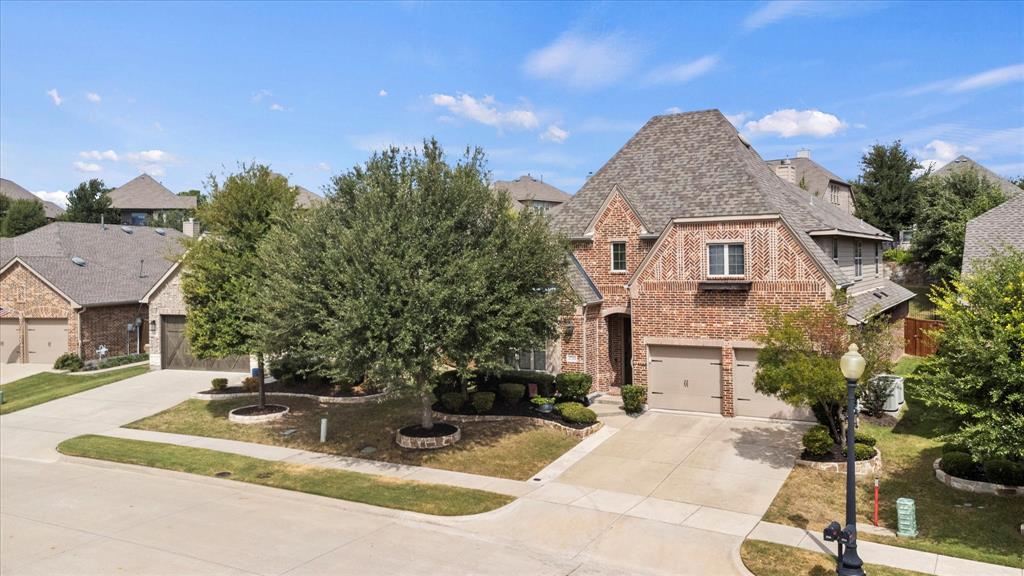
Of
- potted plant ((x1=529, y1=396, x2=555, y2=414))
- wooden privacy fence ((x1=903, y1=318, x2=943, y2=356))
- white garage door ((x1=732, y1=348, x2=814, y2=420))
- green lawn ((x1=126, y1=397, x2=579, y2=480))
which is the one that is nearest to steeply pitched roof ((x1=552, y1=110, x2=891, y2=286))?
white garage door ((x1=732, y1=348, x2=814, y2=420))

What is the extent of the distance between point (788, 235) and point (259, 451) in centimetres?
1827

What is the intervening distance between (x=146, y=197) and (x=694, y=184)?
83388 mm

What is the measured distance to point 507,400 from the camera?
2308 cm

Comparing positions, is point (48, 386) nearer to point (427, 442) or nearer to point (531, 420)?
point (427, 442)

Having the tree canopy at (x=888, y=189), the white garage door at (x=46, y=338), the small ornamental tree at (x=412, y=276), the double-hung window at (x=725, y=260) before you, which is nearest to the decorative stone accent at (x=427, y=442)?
the small ornamental tree at (x=412, y=276)

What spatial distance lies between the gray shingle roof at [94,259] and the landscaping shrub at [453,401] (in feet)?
65.9

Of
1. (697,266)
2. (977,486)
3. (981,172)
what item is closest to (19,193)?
(697,266)

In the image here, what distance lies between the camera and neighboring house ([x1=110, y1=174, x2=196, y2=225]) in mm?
83062

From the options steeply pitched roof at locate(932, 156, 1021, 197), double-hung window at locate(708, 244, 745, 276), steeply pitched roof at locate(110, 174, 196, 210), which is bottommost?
double-hung window at locate(708, 244, 745, 276)

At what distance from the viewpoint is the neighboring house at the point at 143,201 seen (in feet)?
273

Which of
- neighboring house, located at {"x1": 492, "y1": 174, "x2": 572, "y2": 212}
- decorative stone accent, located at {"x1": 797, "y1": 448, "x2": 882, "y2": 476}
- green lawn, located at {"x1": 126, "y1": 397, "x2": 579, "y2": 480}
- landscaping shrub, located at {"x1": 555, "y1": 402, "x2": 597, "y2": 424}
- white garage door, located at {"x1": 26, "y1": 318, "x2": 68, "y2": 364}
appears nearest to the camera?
decorative stone accent, located at {"x1": 797, "y1": 448, "x2": 882, "y2": 476}

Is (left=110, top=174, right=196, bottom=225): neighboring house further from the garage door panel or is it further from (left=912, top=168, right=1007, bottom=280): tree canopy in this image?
(left=912, top=168, right=1007, bottom=280): tree canopy

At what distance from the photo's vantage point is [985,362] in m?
11.9

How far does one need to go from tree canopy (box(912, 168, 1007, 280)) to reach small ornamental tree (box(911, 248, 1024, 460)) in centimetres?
2753
